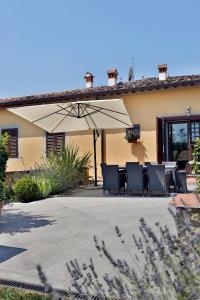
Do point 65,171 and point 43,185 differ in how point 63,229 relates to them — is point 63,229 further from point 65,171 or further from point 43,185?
point 65,171

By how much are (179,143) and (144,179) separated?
5.15 m

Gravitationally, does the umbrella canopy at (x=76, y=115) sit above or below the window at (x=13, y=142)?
above

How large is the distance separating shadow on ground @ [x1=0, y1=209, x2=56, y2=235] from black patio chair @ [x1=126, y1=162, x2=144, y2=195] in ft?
9.88

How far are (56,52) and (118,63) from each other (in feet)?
17.9

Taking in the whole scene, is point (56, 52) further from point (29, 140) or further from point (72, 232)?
point (72, 232)

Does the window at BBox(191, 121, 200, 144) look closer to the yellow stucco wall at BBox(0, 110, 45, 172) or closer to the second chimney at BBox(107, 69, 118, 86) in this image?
the second chimney at BBox(107, 69, 118, 86)

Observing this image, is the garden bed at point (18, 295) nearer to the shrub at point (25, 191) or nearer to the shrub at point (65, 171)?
the shrub at point (25, 191)

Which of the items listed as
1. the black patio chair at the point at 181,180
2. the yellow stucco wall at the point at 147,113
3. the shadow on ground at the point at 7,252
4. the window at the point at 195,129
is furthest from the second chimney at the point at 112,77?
the shadow on ground at the point at 7,252

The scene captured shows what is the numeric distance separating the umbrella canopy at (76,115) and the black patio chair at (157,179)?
267cm

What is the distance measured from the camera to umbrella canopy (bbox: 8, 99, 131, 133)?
11.1 meters

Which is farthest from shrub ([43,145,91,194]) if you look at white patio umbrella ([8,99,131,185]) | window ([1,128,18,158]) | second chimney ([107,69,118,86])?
second chimney ([107,69,118,86])

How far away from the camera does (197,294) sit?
1525 millimetres

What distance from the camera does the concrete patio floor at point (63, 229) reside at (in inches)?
171

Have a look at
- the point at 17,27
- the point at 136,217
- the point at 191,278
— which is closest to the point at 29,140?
the point at 17,27
